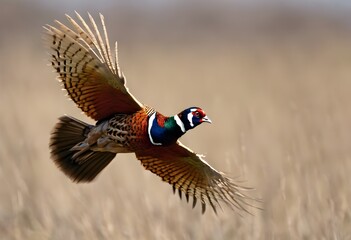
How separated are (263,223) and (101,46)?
154 cm

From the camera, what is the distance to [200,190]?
4.74 m

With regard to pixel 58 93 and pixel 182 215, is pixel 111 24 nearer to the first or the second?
pixel 58 93

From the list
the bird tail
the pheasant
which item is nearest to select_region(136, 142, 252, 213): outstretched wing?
the pheasant

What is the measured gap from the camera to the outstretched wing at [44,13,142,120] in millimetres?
Answer: 4262

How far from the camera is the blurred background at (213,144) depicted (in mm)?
5059

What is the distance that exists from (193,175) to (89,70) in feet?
2.83

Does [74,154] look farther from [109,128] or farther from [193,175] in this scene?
[193,175]

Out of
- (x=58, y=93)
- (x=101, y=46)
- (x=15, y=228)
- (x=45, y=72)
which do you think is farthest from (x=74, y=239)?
(x=45, y=72)

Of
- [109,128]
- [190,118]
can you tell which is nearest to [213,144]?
[109,128]

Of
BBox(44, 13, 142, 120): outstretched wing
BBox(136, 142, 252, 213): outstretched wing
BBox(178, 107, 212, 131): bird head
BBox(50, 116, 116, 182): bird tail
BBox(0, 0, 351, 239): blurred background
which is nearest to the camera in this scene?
BBox(178, 107, 212, 131): bird head

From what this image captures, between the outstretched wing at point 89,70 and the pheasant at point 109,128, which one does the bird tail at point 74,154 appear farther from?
the outstretched wing at point 89,70

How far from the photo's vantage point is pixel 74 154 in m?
4.76

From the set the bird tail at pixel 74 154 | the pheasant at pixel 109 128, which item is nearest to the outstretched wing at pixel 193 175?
the pheasant at pixel 109 128

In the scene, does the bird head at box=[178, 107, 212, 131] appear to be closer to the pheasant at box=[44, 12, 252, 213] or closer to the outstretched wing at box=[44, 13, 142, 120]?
Result: the pheasant at box=[44, 12, 252, 213]
